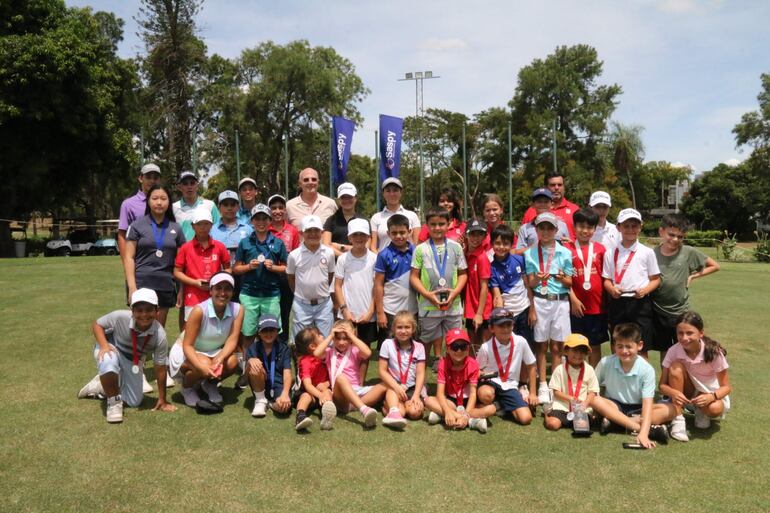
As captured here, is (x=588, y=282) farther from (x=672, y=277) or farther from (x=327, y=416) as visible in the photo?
(x=327, y=416)

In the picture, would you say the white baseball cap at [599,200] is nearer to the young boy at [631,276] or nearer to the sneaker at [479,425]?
the young boy at [631,276]

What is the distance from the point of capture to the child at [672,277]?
557 centimetres

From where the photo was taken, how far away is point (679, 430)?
4.71 metres

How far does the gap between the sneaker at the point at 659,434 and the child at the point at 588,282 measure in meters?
1.24

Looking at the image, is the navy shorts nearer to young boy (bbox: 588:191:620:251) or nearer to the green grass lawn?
young boy (bbox: 588:191:620:251)

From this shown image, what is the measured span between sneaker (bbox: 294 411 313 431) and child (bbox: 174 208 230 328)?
1.67m

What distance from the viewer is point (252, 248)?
5871mm

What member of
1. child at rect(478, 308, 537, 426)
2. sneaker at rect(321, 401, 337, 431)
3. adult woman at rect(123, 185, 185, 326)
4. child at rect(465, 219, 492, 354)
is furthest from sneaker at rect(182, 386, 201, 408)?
child at rect(465, 219, 492, 354)

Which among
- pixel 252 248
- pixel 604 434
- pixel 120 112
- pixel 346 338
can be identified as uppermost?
pixel 120 112

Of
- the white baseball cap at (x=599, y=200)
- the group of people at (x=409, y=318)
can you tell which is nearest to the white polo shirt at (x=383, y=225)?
the group of people at (x=409, y=318)

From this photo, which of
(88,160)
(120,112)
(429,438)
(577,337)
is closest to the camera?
(429,438)

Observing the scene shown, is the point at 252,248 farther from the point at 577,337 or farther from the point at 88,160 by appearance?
the point at 88,160

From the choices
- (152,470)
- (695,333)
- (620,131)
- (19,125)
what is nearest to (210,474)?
(152,470)

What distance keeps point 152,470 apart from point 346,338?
203cm
